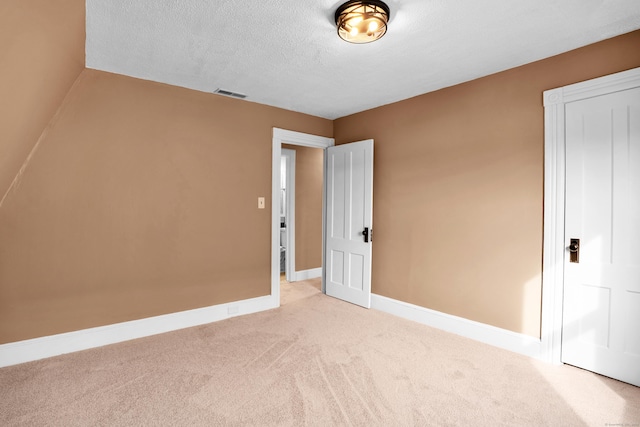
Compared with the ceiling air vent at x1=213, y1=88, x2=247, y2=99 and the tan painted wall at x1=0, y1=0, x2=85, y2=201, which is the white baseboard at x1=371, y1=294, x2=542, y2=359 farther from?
the tan painted wall at x1=0, y1=0, x2=85, y2=201

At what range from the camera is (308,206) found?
5.35 metres

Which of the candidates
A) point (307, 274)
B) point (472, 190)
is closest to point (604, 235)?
point (472, 190)

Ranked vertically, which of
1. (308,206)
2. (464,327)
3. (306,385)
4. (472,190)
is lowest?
(306,385)

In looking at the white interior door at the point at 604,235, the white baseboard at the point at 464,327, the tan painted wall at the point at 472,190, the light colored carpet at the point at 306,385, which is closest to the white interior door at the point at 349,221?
the tan painted wall at the point at 472,190

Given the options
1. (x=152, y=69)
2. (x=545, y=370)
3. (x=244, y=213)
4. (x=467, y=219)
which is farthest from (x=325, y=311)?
(x=152, y=69)

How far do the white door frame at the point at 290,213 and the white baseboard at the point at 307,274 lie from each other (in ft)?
0.26

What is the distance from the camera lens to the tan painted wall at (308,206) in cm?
528

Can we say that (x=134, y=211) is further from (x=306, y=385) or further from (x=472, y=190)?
(x=472, y=190)

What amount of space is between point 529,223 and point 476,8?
1.71 metres

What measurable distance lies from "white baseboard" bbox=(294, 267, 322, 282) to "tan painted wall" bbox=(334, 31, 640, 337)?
1.68 meters

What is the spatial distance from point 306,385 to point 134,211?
2.15 metres

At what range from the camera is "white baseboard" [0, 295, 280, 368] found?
253 cm

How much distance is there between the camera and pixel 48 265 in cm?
263

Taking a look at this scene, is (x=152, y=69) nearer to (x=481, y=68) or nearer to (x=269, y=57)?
(x=269, y=57)
